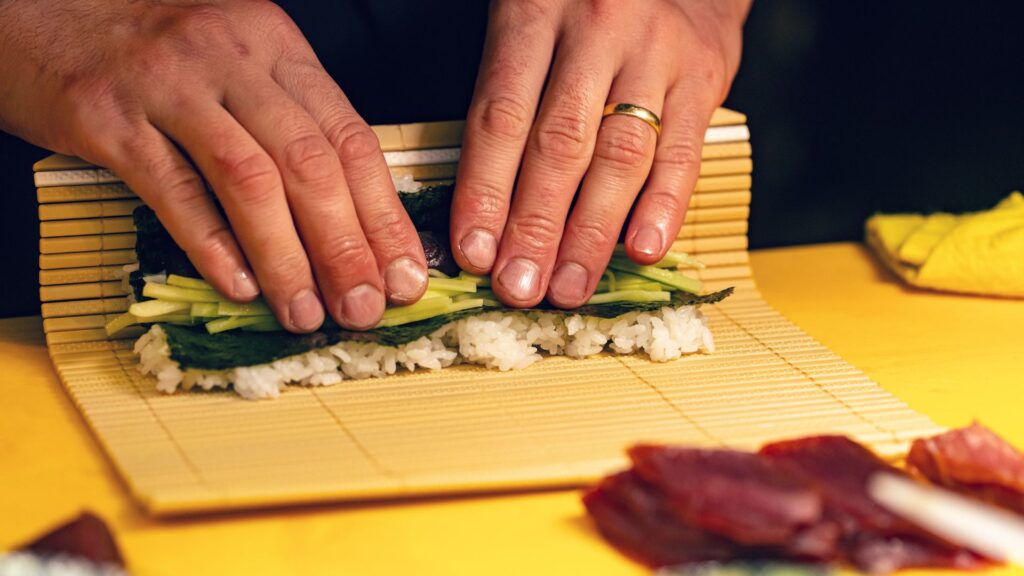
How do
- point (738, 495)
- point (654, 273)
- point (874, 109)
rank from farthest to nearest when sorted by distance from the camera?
point (874, 109), point (654, 273), point (738, 495)

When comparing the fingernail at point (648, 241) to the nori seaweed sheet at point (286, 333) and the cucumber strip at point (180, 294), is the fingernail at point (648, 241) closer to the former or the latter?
the nori seaweed sheet at point (286, 333)

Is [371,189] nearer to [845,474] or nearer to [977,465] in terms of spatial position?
[845,474]

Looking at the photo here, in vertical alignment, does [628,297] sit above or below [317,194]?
below

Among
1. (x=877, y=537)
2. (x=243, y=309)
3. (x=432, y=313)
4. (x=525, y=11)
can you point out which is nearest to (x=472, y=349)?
(x=432, y=313)

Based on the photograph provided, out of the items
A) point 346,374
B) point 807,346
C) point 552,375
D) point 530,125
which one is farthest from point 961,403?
point 346,374

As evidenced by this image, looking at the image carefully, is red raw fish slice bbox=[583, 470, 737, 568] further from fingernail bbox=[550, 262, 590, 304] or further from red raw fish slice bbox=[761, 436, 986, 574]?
fingernail bbox=[550, 262, 590, 304]

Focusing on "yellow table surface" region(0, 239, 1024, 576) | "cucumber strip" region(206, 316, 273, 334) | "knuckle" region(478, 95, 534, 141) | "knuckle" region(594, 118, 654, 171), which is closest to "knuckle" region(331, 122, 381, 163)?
"knuckle" region(478, 95, 534, 141)

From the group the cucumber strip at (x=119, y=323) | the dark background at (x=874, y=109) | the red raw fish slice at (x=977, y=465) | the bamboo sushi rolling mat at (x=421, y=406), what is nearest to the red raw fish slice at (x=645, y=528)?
the bamboo sushi rolling mat at (x=421, y=406)
